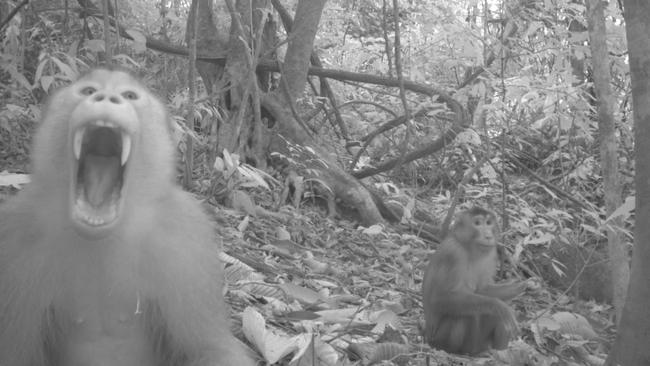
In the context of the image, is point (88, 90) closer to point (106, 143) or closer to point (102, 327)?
point (106, 143)

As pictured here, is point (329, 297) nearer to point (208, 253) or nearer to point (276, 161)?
point (208, 253)

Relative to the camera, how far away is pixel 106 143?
93.9 inches

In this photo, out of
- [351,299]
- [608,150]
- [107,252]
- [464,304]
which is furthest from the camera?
[464,304]

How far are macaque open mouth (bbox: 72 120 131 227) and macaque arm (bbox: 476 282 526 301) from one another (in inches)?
133

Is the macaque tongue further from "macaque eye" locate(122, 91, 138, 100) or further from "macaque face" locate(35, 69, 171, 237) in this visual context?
"macaque eye" locate(122, 91, 138, 100)

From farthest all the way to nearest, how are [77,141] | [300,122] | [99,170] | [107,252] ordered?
[300,122], [99,170], [107,252], [77,141]

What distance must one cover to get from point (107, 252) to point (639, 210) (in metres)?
1.79

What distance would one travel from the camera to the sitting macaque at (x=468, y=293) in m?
4.70

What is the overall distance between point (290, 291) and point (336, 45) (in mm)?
6313

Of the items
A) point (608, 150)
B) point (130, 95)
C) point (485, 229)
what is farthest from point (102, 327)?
point (485, 229)

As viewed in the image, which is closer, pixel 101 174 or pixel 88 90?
pixel 88 90

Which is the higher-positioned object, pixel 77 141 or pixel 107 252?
pixel 77 141

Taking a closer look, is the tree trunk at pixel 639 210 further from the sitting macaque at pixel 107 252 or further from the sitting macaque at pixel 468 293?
the sitting macaque at pixel 468 293

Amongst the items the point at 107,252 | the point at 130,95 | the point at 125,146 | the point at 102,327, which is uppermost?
the point at 130,95
